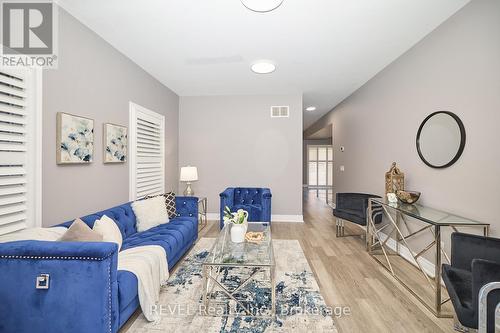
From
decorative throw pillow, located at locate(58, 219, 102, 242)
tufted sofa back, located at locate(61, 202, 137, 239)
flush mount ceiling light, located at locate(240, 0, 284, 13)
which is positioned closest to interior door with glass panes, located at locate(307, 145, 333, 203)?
tufted sofa back, located at locate(61, 202, 137, 239)

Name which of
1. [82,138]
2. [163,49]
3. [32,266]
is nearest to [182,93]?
[163,49]

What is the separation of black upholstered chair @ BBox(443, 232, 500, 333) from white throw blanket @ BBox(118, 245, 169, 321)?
7.26ft

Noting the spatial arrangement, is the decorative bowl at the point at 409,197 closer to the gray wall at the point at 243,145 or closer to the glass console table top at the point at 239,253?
the glass console table top at the point at 239,253

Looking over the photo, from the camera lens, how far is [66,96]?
7.46ft

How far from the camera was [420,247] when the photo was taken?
283 cm

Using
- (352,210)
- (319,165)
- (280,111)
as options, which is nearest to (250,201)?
(352,210)

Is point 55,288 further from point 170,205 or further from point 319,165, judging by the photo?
point 319,165

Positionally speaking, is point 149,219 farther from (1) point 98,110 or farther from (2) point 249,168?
(2) point 249,168

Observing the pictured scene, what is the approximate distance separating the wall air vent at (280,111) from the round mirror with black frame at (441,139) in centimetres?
261

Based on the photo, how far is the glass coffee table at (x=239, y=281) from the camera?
192cm

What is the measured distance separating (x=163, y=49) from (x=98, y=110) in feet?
3.85

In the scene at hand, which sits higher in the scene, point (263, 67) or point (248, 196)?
point (263, 67)

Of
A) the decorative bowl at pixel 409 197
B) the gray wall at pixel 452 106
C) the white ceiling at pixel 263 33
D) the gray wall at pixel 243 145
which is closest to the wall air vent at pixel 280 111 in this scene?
the gray wall at pixel 243 145

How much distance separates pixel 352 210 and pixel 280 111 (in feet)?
8.30
